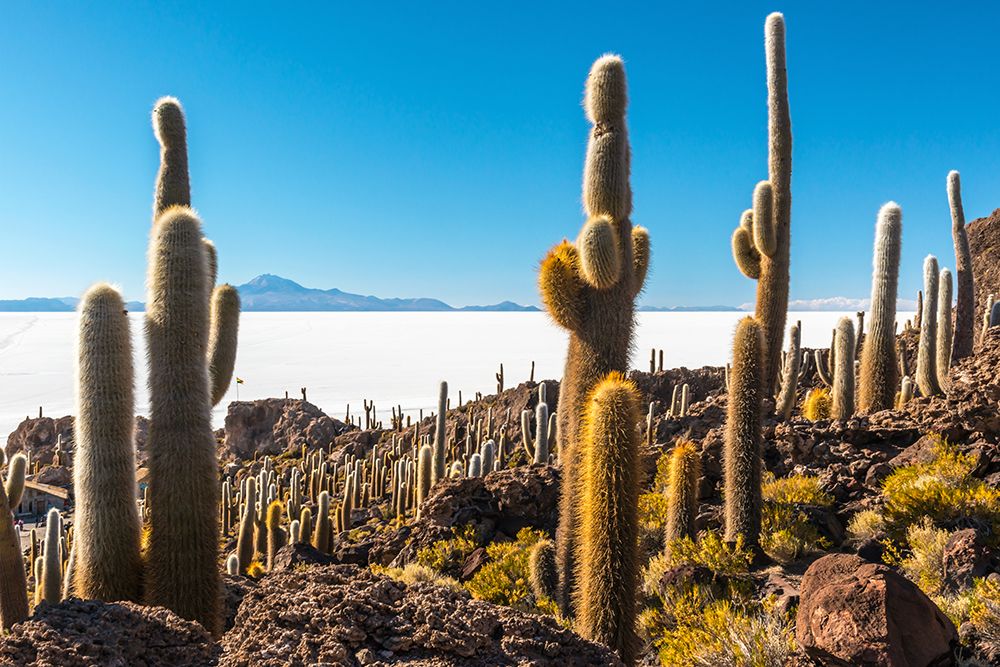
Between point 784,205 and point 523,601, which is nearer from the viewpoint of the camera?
point 523,601

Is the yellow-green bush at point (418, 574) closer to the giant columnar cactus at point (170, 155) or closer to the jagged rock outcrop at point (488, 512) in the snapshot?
the jagged rock outcrop at point (488, 512)

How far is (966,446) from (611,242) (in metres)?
4.70

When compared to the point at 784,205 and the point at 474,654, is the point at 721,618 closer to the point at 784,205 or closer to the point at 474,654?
the point at 474,654

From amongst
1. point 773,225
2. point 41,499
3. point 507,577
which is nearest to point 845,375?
point 773,225

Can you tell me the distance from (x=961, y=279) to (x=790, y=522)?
11282mm

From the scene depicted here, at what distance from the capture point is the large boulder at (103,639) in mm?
3365

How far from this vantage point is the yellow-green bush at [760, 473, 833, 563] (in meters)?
7.12

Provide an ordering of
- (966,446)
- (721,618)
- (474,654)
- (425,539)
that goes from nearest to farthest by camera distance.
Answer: (474,654) < (721,618) < (966,446) < (425,539)

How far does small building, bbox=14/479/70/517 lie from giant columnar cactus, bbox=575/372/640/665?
26.6 meters

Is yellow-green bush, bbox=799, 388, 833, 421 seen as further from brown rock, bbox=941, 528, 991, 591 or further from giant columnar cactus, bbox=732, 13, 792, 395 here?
brown rock, bbox=941, 528, 991, 591

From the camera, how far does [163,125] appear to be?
6777 millimetres

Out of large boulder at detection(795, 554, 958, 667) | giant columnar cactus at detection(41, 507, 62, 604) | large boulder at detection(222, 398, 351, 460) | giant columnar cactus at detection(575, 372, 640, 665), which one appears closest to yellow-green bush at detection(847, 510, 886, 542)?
large boulder at detection(795, 554, 958, 667)

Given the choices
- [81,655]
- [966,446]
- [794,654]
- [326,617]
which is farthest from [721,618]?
[966,446]

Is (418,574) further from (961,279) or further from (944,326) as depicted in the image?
(961,279)
